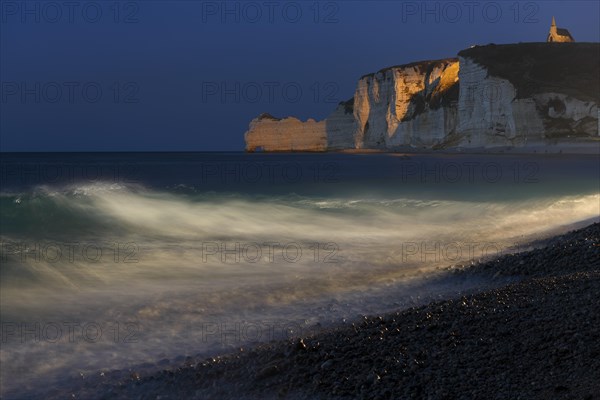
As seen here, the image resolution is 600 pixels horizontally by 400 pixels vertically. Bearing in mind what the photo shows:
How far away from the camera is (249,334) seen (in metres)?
5.50

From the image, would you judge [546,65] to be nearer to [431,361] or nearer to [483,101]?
[483,101]

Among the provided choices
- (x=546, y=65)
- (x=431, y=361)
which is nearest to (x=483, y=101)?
(x=546, y=65)

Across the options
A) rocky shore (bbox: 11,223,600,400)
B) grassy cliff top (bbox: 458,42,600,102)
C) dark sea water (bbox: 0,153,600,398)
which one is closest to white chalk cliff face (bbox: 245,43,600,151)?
grassy cliff top (bbox: 458,42,600,102)

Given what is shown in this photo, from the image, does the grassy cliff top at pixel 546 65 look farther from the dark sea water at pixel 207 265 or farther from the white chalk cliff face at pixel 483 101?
the dark sea water at pixel 207 265

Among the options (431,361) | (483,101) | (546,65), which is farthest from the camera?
(546,65)

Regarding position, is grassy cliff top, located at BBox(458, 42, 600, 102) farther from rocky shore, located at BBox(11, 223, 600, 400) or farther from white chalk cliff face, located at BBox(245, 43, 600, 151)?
rocky shore, located at BBox(11, 223, 600, 400)

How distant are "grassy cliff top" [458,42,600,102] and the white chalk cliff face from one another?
10 cm

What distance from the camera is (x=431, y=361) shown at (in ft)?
12.8

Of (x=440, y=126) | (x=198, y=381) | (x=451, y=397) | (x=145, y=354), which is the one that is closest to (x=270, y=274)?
(x=145, y=354)

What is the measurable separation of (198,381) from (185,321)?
70.4 inches

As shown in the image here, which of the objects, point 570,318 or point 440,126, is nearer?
point 570,318

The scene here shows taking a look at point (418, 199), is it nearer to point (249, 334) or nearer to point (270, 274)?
point (270, 274)

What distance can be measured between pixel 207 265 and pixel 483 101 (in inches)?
2279

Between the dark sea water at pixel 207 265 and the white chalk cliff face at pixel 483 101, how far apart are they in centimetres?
4512
